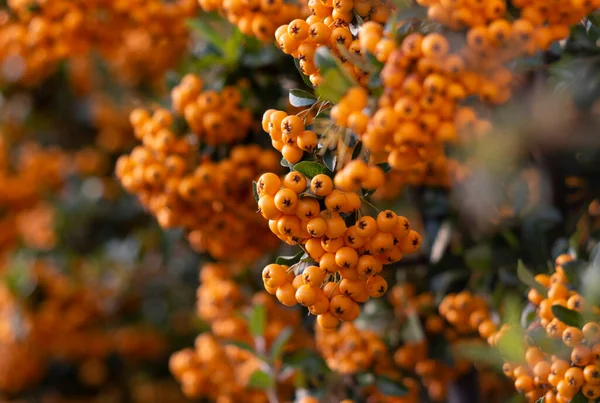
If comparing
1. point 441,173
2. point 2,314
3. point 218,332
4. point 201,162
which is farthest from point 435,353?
point 2,314

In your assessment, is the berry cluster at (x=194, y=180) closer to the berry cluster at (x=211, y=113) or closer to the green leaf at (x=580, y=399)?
the berry cluster at (x=211, y=113)

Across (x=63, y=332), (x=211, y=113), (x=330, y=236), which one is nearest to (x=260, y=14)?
(x=211, y=113)

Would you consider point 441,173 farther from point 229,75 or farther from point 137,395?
point 137,395

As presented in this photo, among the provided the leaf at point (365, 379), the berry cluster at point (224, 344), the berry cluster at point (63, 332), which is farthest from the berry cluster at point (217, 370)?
the berry cluster at point (63, 332)

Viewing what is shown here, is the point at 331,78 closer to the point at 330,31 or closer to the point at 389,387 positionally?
the point at 330,31

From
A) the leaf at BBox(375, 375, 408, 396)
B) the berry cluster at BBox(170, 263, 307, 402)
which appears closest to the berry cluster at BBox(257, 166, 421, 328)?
the leaf at BBox(375, 375, 408, 396)

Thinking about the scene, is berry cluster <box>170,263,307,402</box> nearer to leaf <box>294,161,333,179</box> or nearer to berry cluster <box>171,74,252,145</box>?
berry cluster <box>171,74,252,145</box>
